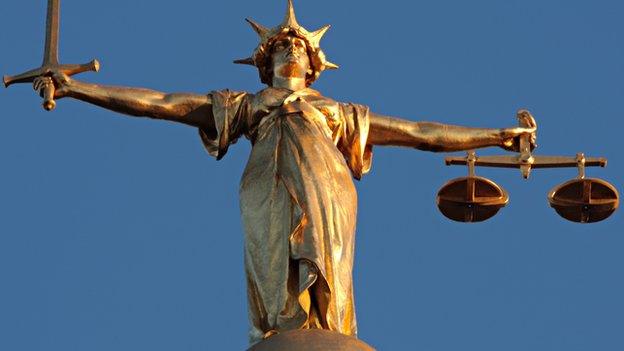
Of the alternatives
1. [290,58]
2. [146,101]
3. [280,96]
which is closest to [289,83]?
[290,58]

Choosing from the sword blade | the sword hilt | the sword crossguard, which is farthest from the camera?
the sword blade

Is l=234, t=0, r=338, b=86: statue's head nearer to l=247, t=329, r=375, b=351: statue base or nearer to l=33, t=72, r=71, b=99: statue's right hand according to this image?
l=33, t=72, r=71, b=99: statue's right hand

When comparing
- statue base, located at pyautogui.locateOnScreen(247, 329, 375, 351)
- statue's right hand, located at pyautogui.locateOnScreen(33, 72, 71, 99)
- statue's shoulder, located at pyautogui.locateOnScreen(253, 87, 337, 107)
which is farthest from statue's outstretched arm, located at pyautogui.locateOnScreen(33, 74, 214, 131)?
statue base, located at pyautogui.locateOnScreen(247, 329, 375, 351)

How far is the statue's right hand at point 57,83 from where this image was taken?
2531 cm

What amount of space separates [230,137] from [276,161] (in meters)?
1.06

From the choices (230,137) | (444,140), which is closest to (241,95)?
(230,137)

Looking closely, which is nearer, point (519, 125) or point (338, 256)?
point (338, 256)

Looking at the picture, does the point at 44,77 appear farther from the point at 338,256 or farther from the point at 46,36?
the point at 338,256

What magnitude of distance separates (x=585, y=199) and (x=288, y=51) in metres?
3.26

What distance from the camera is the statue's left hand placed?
26.6 meters

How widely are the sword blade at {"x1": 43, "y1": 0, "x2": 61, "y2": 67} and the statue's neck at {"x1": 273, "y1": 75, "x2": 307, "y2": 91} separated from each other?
2.15 metres

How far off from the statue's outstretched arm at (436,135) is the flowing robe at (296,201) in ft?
1.02

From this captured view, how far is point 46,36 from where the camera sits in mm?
25656

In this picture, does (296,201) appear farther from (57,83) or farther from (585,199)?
(585,199)
